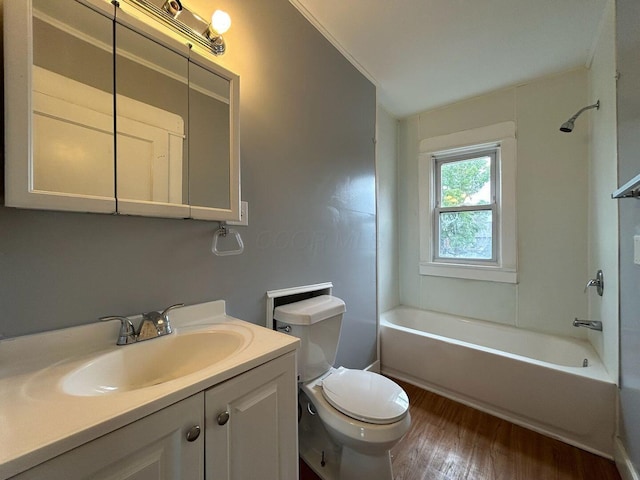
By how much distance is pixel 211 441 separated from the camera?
0.64m

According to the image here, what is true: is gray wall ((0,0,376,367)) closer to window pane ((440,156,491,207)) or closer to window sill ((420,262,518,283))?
window sill ((420,262,518,283))

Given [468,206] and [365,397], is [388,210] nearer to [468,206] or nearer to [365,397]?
[468,206]

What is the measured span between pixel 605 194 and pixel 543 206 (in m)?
0.54

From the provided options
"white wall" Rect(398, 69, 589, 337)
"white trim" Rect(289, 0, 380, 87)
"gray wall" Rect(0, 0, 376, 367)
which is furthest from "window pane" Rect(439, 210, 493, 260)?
"white trim" Rect(289, 0, 380, 87)

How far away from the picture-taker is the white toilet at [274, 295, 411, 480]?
1.05m

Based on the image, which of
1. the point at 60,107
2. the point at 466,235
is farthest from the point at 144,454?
the point at 466,235

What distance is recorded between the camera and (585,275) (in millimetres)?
1938

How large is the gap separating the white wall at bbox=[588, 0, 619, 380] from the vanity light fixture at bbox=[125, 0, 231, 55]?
6.44ft

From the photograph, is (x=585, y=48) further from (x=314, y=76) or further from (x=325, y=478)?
(x=325, y=478)

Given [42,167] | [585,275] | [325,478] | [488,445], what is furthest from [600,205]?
[42,167]

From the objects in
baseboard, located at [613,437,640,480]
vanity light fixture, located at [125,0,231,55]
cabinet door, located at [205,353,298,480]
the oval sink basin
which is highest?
vanity light fixture, located at [125,0,231,55]

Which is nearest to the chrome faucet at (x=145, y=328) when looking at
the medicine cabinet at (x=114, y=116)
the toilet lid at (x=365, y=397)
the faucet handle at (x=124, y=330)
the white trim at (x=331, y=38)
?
the faucet handle at (x=124, y=330)

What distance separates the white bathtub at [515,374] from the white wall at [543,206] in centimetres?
16

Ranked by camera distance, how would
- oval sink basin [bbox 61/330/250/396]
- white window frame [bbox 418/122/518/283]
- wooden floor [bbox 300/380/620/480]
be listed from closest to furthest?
1. oval sink basin [bbox 61/330/250/396]
2. wooden floor [bbox 300/380/620/480]
3. white window frame [bbox 418/122/518/283]
